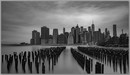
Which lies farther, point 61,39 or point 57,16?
point 61,39

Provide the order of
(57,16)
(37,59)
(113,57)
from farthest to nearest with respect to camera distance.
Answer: (37,59) → (113,57) → (57,16)

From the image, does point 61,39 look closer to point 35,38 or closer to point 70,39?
point 70,39

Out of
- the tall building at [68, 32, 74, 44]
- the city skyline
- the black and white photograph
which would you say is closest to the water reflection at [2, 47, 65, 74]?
the black and white photograph

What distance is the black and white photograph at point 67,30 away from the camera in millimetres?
4703

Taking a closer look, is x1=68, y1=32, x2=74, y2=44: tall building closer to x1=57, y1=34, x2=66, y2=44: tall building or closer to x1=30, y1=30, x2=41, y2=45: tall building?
x1=57, y1=34, x2=66, y2=44: tall building

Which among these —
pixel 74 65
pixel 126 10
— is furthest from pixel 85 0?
→ pixel 74 65

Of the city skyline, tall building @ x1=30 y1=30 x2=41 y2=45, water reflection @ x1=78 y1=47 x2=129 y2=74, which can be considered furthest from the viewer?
tall building @ x1=30 y1=30 x2=41 y2=45

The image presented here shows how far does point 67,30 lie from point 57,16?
57cm

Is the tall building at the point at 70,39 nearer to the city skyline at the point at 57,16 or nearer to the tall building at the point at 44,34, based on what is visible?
the city skyline at the point at 57,16

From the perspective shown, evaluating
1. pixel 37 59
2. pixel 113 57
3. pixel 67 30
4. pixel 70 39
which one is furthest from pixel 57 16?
pixel 113 57

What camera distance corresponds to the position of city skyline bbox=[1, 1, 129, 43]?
4.77 metres

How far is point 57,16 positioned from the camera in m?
5.11

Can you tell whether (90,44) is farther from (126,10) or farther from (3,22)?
(3,22)

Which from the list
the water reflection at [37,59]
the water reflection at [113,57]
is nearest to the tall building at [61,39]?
the water reflection at [37,59]
